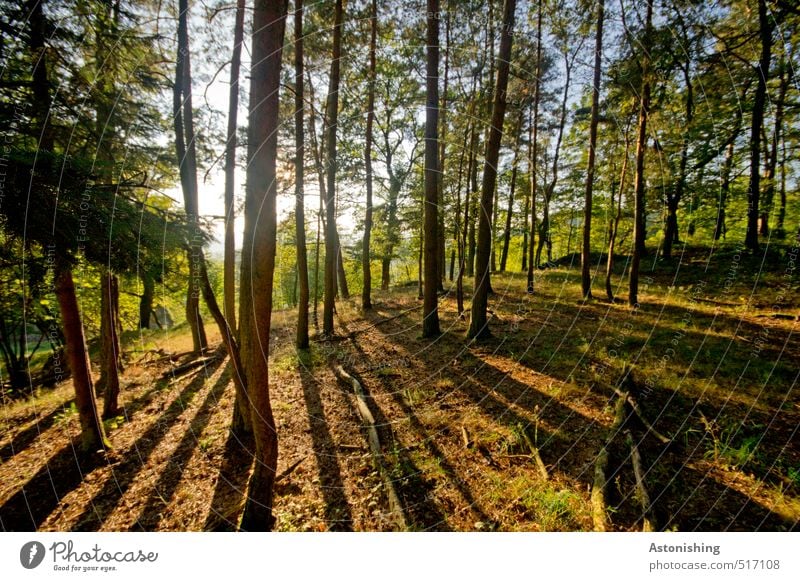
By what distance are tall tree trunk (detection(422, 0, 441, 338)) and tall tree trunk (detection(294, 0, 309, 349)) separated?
3665 mm

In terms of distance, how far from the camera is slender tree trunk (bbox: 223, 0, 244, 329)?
21.4 ft

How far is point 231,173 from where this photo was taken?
7387 mm

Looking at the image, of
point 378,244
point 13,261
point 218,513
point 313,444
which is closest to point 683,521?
point 313,444

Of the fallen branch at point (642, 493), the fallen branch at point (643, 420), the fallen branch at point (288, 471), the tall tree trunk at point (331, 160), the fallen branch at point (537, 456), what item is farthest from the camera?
the tall tree trunk at point (331, 160)

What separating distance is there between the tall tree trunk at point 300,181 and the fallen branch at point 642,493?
30.1 ft

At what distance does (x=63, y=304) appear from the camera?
5270 millimetres

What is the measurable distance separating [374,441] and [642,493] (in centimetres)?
385

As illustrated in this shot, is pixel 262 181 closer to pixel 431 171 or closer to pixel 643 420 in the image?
pixel 643 420

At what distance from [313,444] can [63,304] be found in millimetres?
5176

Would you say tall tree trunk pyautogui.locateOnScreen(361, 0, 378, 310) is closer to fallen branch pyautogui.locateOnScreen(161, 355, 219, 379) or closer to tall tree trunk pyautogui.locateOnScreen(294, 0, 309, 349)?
tall tree trunk pyautogui.locateOnScreen(294, 0, 309, 349)

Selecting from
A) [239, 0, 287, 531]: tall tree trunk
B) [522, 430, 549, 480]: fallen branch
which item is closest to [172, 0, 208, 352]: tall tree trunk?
[239, 0, 287, 531]: tall tree trunk

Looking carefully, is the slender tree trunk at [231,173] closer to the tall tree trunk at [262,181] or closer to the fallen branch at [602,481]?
the tall tree trunk at [262,181]

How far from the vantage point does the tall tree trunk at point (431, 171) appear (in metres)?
8.68

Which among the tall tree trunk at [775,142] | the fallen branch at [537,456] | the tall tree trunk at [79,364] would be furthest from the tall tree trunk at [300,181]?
the tall tree trunk at [775,142]
